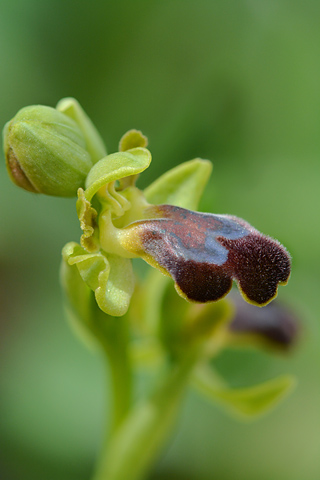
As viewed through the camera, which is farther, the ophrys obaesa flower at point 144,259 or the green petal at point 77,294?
the green petal at point 77,294

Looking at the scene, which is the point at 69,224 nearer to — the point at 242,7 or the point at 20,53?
the point at 20,53

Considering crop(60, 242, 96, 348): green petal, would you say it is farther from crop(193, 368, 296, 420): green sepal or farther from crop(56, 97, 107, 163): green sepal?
crop(193, 368, 296, 420): green sepal

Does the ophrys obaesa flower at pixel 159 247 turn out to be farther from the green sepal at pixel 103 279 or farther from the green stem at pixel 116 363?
the green stem at pixel 116 363

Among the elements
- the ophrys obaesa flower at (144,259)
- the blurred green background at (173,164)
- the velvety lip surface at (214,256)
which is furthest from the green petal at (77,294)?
the blurred green background at (173,164)

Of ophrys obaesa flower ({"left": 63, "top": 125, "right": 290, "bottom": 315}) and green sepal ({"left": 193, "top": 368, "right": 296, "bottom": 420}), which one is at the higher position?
ophrys obaesa flower ({"left": 63, "top": 125, "right": 290, "bottom": 315})

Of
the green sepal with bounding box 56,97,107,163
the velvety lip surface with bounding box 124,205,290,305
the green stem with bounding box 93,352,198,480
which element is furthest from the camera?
the green stem with bounding box 93,352,198,480

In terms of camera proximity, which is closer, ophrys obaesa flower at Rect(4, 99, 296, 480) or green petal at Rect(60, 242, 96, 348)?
ophrys obaesa flower at Rect(4, 99, 296, 480)

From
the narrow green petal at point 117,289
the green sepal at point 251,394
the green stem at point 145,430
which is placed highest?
the narrow green petal at point 117,289

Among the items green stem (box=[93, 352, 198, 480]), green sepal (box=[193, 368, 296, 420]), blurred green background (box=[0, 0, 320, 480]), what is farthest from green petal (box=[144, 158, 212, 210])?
blurred green background (box=[0, 0, 320, 480])
